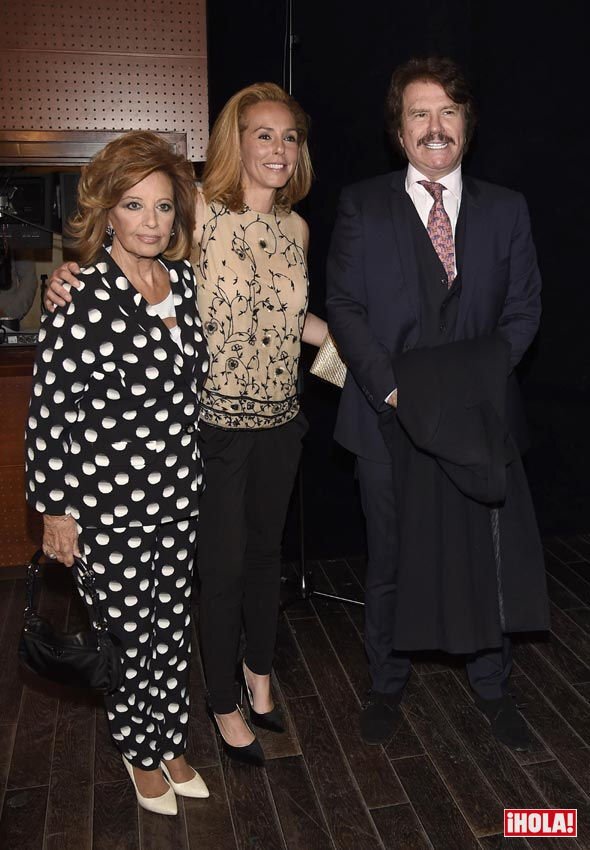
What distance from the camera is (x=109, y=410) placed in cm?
217

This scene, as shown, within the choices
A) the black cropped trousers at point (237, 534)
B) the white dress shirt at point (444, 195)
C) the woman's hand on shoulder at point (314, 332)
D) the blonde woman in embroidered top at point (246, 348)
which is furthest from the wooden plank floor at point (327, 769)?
the white dress shirt at point (444, 195)

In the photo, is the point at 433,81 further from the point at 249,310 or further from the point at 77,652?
the point at 77,652

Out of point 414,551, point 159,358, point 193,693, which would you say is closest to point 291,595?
point 193,693

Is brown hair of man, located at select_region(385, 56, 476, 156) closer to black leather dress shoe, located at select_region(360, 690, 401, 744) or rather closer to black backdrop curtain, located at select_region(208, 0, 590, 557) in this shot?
black backdrop curtain, located at select_region(208, 0, 590, 557)

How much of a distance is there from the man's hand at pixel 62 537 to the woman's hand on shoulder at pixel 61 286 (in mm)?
515

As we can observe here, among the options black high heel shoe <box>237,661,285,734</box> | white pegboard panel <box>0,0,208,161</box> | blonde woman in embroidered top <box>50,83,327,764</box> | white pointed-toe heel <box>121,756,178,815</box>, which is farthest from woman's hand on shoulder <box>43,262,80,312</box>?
white pegboard panel <box>0,0,208,161</box>

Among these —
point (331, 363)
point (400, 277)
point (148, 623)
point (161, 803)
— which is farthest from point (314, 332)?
point (161, 803)

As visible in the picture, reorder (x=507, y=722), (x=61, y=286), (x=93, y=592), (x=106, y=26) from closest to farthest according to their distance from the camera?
(x=61, y=286)
(x=93, y=592)
(x=507, y=722)
(x=106, y=26)

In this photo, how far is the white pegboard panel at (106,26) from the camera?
3.44 meters

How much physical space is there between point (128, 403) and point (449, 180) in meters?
1.15

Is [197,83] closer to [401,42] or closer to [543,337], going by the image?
[401,42]

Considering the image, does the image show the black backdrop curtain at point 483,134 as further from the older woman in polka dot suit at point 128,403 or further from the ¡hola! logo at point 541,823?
the ¡hola! logo at point 541,823

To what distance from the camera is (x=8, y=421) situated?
3.89m

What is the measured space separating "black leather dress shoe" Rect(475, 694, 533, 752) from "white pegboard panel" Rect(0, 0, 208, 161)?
2.42 metres
